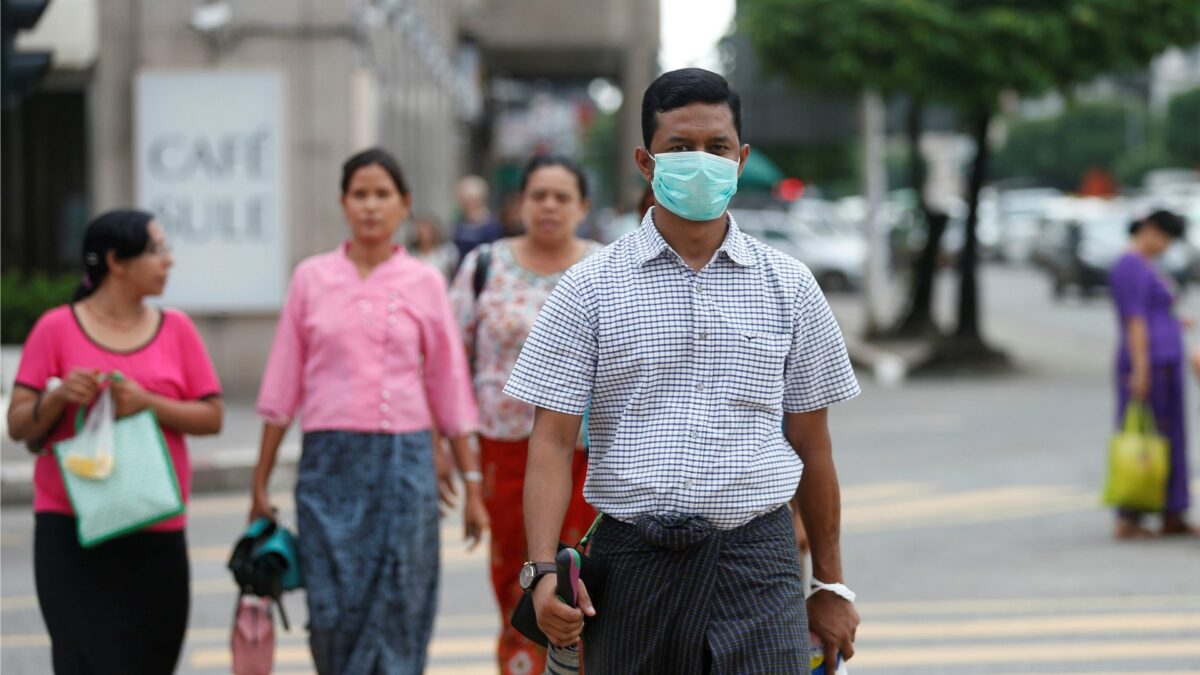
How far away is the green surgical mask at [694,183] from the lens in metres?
3.73

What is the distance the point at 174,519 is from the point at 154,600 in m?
0.24

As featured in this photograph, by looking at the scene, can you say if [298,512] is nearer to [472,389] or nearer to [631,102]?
[472,389]

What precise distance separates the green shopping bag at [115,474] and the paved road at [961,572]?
81.6 inches

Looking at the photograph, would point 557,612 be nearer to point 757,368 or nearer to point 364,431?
point 757,368

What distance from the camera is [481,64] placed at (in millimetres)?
36500

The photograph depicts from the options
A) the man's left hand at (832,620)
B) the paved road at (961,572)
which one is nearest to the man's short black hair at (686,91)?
the man's left hand at (832,620)

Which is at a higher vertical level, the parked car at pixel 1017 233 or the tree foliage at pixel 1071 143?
the tree foliage at pixel 1071 143

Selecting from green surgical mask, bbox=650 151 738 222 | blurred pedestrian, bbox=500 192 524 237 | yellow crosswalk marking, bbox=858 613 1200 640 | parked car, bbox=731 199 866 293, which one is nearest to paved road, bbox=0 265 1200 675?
yellow crosswalk marking, bbox=858 613 1200 640

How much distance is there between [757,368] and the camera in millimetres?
3715

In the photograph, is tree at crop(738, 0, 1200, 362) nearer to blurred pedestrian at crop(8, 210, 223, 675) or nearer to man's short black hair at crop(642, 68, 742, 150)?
blurred pedestrian at crop(8, 210, 223, 675)

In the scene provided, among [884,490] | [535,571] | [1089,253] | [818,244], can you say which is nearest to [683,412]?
[535,571]

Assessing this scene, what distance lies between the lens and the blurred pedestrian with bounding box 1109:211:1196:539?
10023 mm

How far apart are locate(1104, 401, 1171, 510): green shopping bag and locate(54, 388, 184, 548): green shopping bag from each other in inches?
250

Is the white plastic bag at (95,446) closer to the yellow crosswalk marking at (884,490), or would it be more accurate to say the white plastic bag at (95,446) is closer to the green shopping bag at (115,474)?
the green shopping bag at (115,474)
